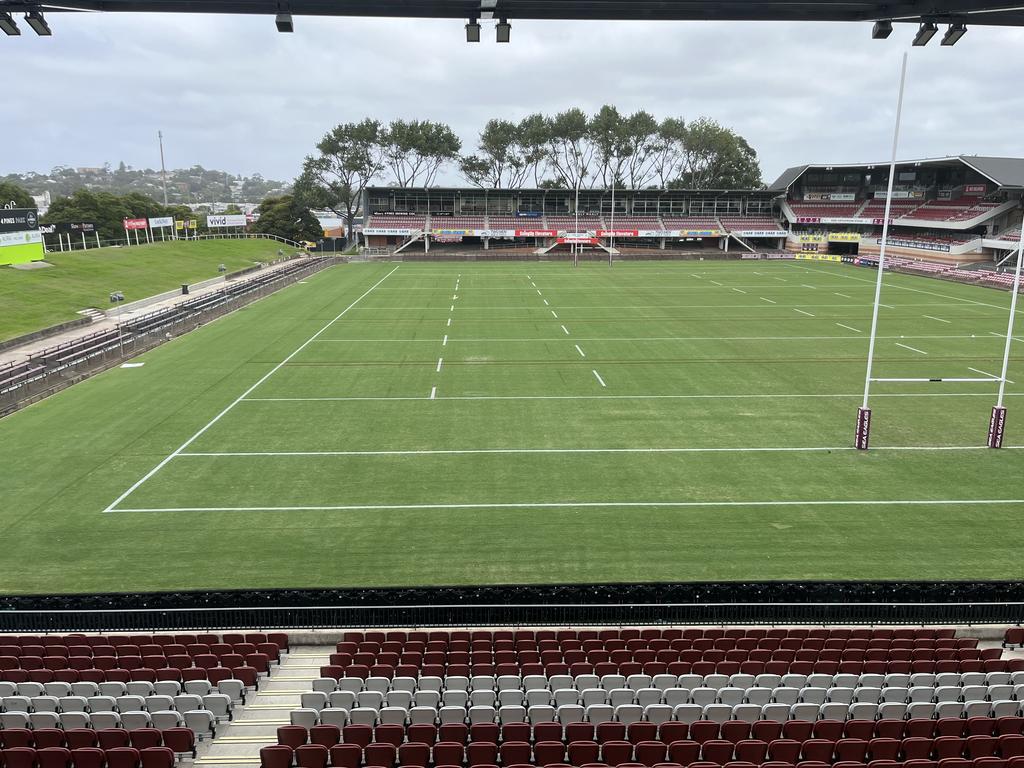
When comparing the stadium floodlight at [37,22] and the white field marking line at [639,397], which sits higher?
the stadium floodlight at [37,22]

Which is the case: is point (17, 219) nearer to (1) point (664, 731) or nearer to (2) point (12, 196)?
(2) point (12, 196)

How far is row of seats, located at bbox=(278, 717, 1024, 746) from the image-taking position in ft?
29.4

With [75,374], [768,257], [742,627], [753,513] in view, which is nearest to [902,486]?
[753,513]

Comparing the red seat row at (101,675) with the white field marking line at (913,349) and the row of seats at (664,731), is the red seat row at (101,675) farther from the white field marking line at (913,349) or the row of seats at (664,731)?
the white field marking line at (913,349)

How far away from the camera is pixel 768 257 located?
97062mm

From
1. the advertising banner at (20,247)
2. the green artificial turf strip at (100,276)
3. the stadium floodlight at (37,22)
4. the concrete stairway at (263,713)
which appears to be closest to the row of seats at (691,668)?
the concrete stairway at (263,713)

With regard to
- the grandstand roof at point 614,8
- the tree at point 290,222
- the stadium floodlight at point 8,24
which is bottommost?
the tree at point 290,222

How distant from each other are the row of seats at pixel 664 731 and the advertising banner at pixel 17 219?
5832cm

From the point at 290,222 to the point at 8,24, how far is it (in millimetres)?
108270

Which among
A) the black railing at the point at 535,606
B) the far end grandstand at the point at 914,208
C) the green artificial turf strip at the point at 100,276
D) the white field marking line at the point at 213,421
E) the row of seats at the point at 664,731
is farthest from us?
the far end grandstand at the point at 914,208

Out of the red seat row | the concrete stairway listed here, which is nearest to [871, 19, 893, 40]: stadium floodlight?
the concrete stairway

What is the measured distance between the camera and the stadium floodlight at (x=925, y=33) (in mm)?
11039

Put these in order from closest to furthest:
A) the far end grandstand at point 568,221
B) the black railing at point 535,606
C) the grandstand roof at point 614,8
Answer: the grandstand roof at point 614,8 → the black railing at point 535,606 → the far end grandstand at point 568,221

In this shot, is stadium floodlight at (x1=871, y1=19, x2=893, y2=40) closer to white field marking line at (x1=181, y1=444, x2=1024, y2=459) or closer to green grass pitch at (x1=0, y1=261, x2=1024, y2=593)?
green grass pitch at (x1=0, y1=261, x2=1024, y2=593)
